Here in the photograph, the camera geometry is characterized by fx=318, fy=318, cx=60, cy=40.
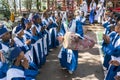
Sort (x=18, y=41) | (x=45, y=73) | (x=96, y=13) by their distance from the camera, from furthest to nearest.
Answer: (x=96, y=13) < (x=45, y=73) < (x=18, y=41)

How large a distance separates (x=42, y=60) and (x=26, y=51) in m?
2.11

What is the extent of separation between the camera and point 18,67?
5.61m

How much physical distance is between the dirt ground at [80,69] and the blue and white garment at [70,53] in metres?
0.27

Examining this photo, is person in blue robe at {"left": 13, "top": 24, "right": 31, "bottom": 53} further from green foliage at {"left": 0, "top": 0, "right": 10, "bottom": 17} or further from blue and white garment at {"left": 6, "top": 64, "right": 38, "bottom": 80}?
green foliage at {"left": 0, "top": 0, "right": 10, "bottom": 17}

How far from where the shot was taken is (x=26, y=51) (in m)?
8.27

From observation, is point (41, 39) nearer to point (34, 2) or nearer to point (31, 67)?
point (31, 67)

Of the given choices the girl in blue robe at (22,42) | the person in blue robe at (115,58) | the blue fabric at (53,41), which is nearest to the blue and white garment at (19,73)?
the person in blue robe at (115,58)

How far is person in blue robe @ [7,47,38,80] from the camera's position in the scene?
5.52 metres

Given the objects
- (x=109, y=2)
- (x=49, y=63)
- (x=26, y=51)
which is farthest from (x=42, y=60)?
(x=109, y=2)

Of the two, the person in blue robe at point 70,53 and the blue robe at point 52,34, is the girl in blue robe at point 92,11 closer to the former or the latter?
the blue robe at point 52,34

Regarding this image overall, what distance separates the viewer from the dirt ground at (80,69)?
9.16m

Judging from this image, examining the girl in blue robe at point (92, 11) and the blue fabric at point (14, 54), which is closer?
the blue fabric at point (14, 54)

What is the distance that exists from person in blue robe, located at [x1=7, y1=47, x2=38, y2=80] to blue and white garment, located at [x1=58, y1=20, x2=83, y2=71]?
3.45 meters

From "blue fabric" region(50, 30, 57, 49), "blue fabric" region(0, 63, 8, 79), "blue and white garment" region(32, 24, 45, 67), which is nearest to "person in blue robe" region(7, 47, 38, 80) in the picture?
"blue fabric" region(0, 63, 8, 79)
